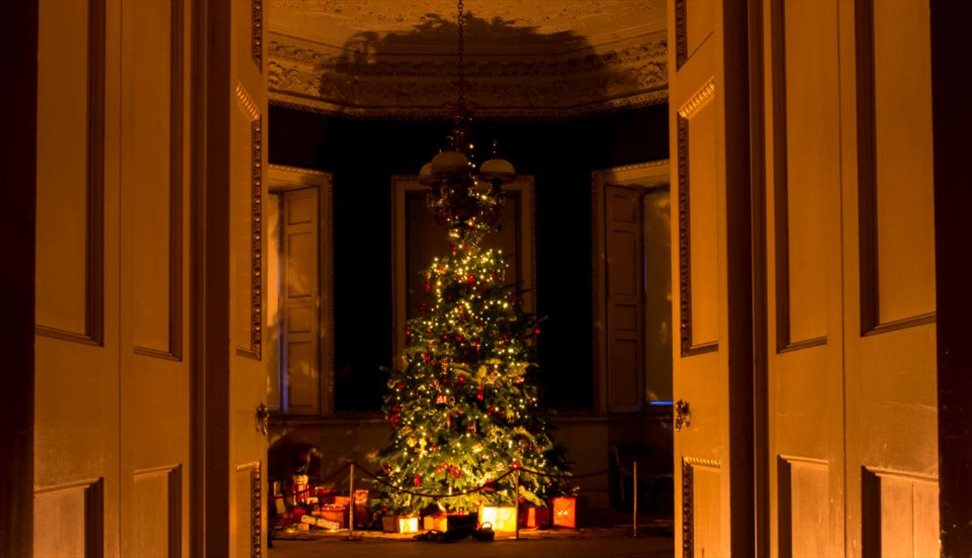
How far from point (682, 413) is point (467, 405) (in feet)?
19.1

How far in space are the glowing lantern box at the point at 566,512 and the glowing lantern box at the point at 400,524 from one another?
106cm

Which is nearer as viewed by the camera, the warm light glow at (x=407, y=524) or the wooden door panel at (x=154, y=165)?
the wooden door panel at (x=154, y=165)

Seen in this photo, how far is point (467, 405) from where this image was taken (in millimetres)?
8984

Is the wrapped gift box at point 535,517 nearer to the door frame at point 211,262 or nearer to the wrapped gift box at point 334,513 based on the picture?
the wrapped gift box at point 334,513

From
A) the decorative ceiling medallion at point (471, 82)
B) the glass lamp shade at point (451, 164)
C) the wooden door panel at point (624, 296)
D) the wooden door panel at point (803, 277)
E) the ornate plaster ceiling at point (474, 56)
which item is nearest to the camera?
the wooden door panel at point (803, 277)

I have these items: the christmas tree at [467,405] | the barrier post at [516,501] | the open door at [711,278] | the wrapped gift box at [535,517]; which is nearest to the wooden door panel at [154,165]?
the open door at [711,278]

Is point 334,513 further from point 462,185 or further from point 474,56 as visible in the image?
point 474,56

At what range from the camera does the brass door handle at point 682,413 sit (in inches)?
126

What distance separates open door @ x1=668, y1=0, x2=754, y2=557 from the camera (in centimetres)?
272

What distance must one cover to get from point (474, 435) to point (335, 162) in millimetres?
2795

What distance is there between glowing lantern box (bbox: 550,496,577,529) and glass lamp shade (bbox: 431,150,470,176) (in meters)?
2.87

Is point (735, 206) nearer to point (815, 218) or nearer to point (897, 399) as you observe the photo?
point (815, 218)

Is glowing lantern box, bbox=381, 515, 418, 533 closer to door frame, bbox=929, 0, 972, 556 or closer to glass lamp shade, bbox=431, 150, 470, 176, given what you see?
Answer: glass lamp shade, bbox=431, 150, 470, 176

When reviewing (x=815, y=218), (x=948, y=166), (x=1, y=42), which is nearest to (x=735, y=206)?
(x=815, y=218)
